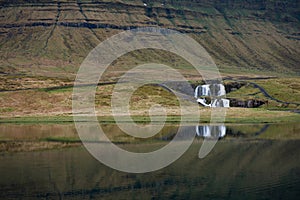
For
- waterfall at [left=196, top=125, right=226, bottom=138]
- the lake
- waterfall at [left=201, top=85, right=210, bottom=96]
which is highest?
waterfall at [left=201, top=85, right=210, bottom=96]

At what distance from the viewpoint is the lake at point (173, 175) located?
139 feet

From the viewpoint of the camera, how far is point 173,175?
4938 centimetres

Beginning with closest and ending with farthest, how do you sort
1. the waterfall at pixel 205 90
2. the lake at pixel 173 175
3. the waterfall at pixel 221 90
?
the lake at pixel 173 175 < the waterfall at pixel 221 90 < the waterfall at pixel 205 90

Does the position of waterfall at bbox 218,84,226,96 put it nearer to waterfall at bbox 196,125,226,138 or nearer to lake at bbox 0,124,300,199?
waterfall at bbox 196,125,226,138

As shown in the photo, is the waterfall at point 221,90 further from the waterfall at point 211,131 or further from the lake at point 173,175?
the lake at point 173,175

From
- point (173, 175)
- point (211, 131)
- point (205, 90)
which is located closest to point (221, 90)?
point (205, 90)

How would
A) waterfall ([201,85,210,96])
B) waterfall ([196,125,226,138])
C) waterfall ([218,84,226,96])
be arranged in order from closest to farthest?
waterfall ([196,125,226,138]) < waterfall ([218,84,226,96]) < waterfall ([201,85,210,96])

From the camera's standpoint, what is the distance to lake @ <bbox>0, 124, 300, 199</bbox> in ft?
139

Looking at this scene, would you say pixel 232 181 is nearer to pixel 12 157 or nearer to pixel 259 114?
pixel 12 157

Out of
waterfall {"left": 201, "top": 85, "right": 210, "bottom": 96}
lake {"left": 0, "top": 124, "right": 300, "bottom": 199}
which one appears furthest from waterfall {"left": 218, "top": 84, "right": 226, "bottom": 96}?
lake {"left": 0, "top": 124, "right": 300, "bottom": 199}

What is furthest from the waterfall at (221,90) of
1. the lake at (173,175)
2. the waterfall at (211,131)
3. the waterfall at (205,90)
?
the lake at (173,175)

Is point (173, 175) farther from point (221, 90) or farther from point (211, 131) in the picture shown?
point (221, 90)

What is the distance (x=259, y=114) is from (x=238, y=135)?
3062cm

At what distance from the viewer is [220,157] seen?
5875cm
